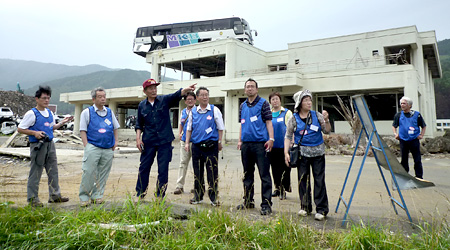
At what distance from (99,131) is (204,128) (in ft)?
5.02

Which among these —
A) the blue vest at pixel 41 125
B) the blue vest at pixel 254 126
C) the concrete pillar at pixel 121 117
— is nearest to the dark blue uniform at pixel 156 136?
the blue vest at pixel 254 126

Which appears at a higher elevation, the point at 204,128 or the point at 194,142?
the point at 204,128

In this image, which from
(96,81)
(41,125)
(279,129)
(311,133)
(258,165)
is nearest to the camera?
(311,133)

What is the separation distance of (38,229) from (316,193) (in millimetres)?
3109

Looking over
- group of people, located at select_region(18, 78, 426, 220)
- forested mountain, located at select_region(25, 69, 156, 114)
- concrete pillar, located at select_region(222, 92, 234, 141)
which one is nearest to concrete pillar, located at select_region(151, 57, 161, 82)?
concrete pillar, located at select_region(222, 92, 234, 141)

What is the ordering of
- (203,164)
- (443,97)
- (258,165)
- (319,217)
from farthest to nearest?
1. (443,97)
2. (203,164)
3. (258,165)
4. (319,217)

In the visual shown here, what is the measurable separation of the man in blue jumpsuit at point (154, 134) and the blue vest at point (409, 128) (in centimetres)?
465

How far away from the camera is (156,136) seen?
13.5ft

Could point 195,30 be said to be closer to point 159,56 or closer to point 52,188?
point 159,56

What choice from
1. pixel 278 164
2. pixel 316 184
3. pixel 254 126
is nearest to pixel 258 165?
pixel 254 126

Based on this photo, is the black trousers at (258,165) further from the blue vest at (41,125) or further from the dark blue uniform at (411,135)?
the dark blue uniform at (411,135)

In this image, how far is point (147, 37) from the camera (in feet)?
98.1

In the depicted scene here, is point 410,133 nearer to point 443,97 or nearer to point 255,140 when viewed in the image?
point 255,140

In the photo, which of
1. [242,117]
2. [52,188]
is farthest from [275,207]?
[52,188]
